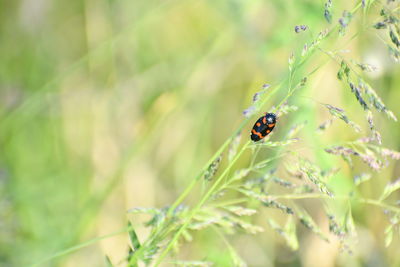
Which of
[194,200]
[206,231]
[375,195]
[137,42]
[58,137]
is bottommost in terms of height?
[375,195]

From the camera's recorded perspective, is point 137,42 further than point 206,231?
Yes

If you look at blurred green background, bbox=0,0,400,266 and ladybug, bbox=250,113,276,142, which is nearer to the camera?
ladybug, bbox=250,113,276,142

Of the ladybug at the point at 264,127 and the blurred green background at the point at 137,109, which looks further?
the blurred green background at the point at 137,109

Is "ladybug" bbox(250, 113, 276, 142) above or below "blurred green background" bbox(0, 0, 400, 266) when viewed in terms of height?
below

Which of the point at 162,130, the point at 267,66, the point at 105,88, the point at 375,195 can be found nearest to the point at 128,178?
the point at 162,130

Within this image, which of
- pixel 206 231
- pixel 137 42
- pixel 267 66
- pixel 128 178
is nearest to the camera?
pixel 206 231

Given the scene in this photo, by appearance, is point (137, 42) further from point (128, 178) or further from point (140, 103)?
point (128, 178)
